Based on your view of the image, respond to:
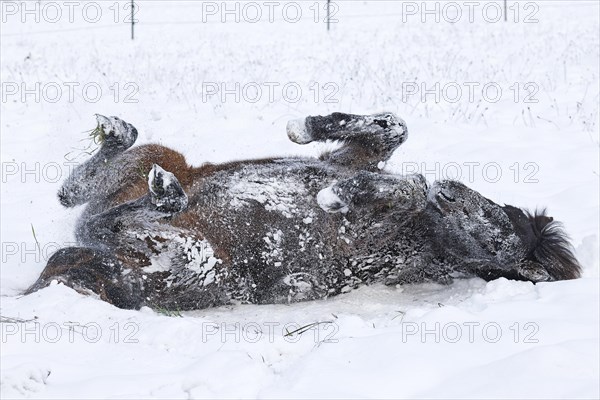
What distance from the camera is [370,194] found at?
3779 millimetres

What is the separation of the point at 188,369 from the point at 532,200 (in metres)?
3.60

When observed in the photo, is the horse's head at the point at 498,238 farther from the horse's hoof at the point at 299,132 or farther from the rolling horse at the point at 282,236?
the horse's hoof at the point at 299,132

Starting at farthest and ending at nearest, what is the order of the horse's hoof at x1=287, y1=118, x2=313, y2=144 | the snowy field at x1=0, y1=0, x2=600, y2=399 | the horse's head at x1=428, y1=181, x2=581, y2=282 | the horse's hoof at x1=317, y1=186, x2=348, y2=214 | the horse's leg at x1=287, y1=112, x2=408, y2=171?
1. the horse's hoof at x1=287, y1=118, x2=313, y2=144
2. the horse's leg at x1=287, y1=112, x2=408, y2=171
3. the horse's head at x1=428, y1=181, x2=581, y2=282
4. the horse's hoof at x1=317, y1=186, x2=348, y2=214
5. the snowy field at x1=0, y1=0, x2=600, y2=399

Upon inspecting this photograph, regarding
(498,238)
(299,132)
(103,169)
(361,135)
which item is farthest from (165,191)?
(498,238)

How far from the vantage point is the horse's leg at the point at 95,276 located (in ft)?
12.6

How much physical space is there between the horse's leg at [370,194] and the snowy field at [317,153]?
1.92ft

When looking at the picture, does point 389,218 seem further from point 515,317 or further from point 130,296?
point 130,296

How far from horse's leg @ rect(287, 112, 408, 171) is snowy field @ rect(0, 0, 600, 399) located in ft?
2.59

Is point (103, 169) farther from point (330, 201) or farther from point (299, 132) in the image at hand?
point (330, 201)

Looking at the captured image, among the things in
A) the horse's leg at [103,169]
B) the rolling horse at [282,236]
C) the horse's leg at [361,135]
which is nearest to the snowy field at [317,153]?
the rolling horse at [282,236]

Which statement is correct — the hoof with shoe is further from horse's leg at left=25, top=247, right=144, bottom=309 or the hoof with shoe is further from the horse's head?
the horse's head

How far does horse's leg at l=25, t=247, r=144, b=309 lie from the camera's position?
383 centimetres

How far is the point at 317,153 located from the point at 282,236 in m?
0.86

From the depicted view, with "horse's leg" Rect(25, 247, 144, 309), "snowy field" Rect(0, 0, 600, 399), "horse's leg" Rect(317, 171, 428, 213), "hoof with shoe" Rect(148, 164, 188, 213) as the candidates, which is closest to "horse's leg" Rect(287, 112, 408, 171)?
"horse's leg" Rect(317, 171, 428, 213)
